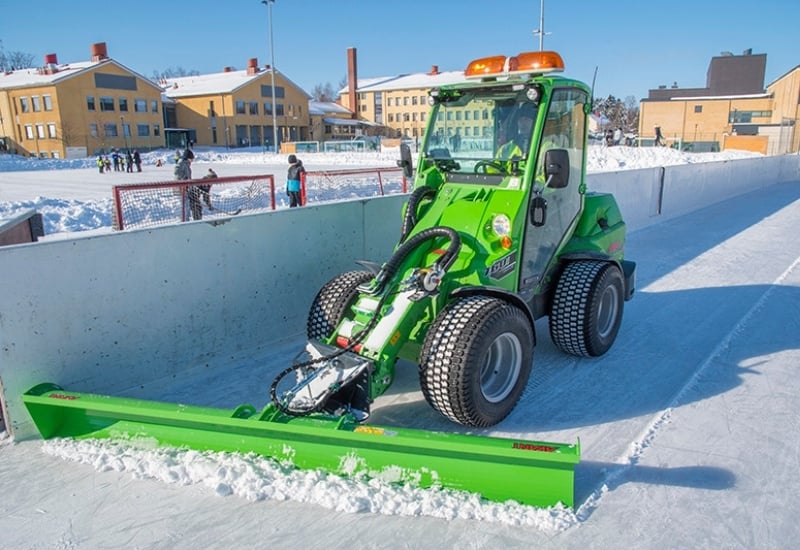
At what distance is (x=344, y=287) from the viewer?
461 cm

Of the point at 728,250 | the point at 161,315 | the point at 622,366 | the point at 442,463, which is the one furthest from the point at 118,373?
the point at 728,250

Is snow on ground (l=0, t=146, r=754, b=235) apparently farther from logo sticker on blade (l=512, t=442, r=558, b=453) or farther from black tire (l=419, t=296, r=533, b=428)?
logo sticker on blade (l=512, t=442, r=558, b=453)

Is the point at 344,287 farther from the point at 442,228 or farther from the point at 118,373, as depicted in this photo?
the point at 118,373

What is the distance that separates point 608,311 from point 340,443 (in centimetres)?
305

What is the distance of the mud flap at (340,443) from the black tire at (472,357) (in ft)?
1.55

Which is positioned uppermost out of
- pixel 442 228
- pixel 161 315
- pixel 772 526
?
pixel 442 228

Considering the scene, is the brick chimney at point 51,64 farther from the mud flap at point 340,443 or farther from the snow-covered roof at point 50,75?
the mud flap at point 340,443

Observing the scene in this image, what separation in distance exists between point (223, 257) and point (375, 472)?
2.50 meters

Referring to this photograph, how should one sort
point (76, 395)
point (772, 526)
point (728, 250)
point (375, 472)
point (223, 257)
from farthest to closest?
point (728, 250), point (223, 257), point (76, 395), point (375, 472), point (772, 526)

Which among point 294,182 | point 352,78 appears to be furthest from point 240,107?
point 294,182

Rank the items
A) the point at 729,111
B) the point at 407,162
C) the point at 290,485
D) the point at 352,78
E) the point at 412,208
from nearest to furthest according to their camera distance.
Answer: the point at 290,485 < the point at 412,208 < the point at 407,162 < the point at 729,111 < the point at 352,78

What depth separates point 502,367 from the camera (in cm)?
411

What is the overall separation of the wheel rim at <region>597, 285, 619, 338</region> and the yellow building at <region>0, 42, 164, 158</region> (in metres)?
52.5

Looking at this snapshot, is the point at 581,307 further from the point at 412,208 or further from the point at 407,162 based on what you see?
the point at 407,162
